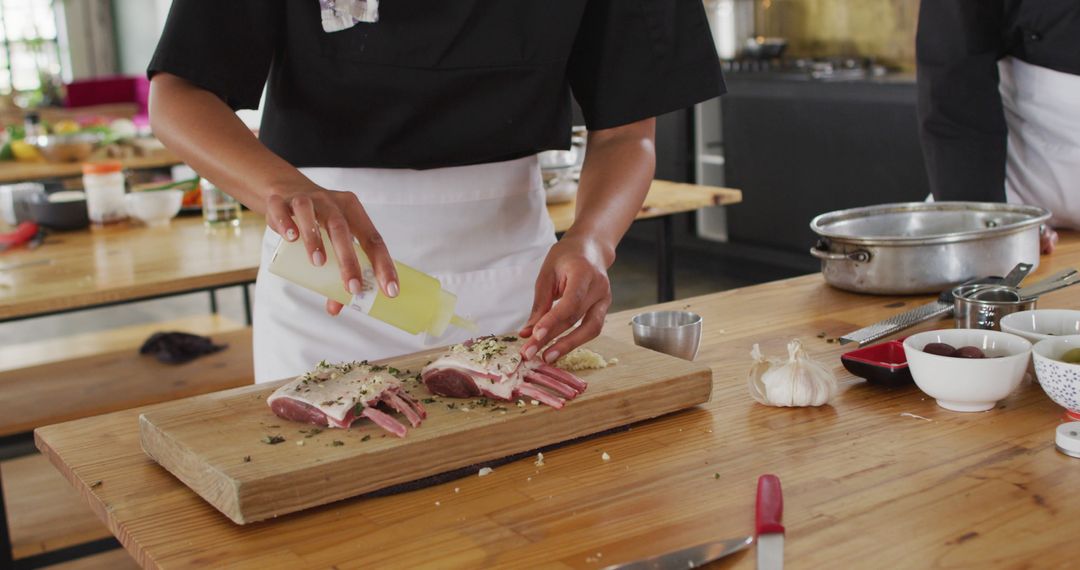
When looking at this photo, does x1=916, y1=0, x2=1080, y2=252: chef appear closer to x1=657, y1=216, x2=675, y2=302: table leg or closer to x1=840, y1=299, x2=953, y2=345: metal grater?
x1=840, y1=299, x2=953, y2=345: metal grater

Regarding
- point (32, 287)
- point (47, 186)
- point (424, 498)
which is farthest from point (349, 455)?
point (47, 186)

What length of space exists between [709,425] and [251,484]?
506mm

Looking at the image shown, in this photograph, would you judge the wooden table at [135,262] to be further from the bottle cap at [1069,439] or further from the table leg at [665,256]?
the bottle cap at [1069,439]

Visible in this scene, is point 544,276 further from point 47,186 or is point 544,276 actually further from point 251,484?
point 47,186

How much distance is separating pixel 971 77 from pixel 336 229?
A: 1.45 m

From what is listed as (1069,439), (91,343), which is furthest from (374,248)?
(91,343)

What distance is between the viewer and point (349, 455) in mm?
1110

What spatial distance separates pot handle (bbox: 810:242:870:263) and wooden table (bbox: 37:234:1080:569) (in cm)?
44

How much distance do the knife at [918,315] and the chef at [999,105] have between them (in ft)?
1.78

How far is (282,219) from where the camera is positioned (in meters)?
1.19

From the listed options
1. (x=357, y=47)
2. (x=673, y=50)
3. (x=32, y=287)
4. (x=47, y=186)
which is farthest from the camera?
(x=47, y=186)

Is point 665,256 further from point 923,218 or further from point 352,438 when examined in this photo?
point 352,438

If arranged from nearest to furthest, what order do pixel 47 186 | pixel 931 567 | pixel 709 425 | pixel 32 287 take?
pixel 931 567 < pixel 709 425 < pixel 32 287 < pixel 47 186

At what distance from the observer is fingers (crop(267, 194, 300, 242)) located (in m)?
1.19
